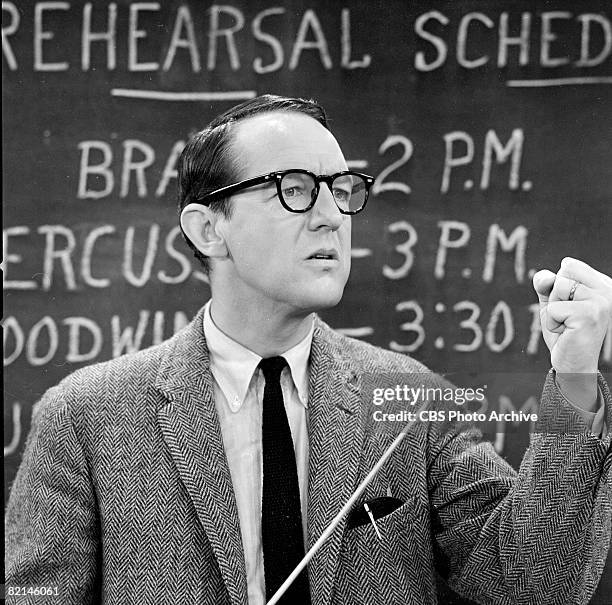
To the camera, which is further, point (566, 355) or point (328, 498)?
point (328, 498)

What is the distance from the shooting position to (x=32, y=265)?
1553 millimetres

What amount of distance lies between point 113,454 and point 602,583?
791 mm

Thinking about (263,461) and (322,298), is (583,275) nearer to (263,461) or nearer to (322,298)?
(322,298)

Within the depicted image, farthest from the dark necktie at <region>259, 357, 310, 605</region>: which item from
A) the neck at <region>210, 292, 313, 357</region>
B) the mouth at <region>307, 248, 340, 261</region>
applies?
the mouth at <region>307, 248, 340, 261</region>

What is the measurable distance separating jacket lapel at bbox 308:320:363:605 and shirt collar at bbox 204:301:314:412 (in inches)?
0.6

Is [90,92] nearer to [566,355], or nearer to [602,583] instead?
[566,355]

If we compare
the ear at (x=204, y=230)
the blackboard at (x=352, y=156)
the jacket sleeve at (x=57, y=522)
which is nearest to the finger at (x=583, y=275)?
the blackboard at (x=352, y=156)

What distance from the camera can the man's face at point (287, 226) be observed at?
131 cm

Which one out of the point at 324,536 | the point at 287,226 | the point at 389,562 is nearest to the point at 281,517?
the point at 324,536

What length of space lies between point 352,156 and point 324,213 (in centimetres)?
21

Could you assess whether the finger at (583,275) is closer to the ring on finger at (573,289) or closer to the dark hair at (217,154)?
the ring on finger at (573,289)

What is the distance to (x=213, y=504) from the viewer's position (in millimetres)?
1304

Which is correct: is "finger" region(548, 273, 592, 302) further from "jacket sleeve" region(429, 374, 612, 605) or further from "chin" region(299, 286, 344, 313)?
"chin" region(299, 286, 344, 313)

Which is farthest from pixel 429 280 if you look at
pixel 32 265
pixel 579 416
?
pixel 32 265
